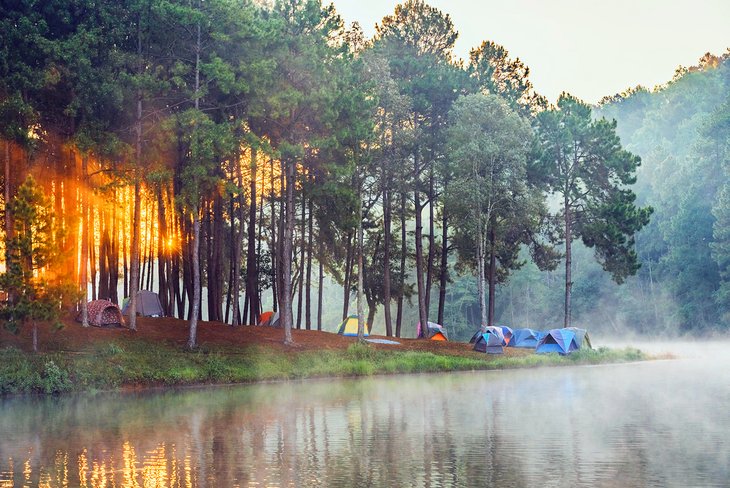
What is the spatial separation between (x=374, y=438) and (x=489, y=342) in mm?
39500

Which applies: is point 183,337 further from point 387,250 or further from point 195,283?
point 387,250

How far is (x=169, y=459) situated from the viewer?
1891 centimetres

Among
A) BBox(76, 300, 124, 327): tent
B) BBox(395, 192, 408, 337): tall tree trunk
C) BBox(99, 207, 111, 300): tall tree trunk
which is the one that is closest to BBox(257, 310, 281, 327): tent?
BBox(395, 192, 408, 337): tall tree trunk

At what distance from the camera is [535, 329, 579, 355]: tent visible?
64.3 meters

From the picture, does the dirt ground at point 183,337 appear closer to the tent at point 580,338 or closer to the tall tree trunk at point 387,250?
the tall tree trunk at point 387,250

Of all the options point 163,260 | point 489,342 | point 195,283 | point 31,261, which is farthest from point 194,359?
point 489,342

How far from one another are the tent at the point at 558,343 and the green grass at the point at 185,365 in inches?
338

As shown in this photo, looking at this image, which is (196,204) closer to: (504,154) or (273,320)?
(273,320)

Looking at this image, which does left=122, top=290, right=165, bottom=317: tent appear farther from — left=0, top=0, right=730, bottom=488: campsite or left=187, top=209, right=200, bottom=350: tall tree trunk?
left=187, top=209, right=200, bottom=350: tall tree trunk

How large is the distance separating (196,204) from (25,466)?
27.6 metres

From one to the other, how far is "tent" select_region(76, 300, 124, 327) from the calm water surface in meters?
A: 10.9

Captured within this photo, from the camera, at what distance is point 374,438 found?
22078mm

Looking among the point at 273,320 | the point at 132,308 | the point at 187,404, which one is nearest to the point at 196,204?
the point at 132,308

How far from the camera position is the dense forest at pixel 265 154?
43250 millimetres
